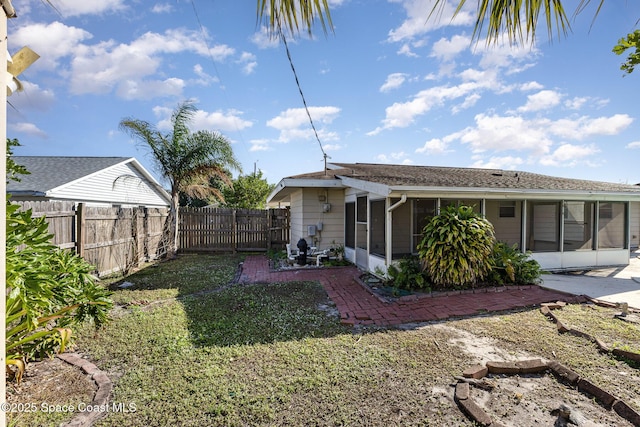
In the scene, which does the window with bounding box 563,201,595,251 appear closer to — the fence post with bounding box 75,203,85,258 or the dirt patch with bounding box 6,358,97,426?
the dirt patch with bounding box 6,358,97,426

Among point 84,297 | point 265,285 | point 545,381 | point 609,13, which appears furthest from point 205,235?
point 609,13

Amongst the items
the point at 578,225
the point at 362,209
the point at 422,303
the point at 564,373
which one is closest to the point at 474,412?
the point at 564,373

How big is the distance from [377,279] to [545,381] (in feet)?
13.4

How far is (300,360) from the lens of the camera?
3.35 meters

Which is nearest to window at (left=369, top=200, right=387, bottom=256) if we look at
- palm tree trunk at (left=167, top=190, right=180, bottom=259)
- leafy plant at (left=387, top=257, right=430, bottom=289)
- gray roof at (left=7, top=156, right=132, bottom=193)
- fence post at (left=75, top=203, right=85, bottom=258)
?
leafy plant at (left=387, top=257, right=430, bottom=289)

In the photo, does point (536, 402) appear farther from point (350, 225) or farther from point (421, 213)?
point (350, 225)

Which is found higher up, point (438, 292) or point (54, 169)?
point (54, 169)

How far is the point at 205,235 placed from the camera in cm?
1264

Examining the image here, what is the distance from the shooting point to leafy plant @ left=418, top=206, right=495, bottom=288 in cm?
589

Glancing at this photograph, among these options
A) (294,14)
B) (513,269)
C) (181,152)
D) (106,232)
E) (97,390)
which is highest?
(181,152)

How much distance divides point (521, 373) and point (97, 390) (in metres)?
4.21

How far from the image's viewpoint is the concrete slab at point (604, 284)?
227 inches

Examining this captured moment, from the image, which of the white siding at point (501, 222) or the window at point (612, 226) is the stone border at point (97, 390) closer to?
the white siding at point (501, 222)

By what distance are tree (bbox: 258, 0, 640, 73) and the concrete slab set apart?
20.1ft
